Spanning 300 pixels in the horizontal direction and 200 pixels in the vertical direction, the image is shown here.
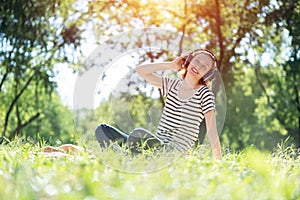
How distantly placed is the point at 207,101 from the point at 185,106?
0.17 meters

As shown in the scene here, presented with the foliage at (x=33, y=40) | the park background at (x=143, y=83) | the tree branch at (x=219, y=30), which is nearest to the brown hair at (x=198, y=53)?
the park background at (x=143, y=83)

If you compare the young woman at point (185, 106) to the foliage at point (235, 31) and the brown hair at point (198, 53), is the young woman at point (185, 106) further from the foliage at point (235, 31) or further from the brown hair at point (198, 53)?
the foliage at point (235, 31)

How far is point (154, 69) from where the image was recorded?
3.78 metres

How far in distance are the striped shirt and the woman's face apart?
99mm

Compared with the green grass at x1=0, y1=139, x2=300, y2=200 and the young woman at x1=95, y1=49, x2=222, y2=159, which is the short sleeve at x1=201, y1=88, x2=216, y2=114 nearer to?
the young woman at x1=95, y1=49, x2=222, y2=159

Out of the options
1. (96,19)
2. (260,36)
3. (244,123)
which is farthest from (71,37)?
(244,123)

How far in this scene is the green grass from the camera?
193cm

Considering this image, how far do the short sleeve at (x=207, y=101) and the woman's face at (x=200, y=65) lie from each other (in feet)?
0.39

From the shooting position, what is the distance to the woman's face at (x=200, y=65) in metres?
3.59

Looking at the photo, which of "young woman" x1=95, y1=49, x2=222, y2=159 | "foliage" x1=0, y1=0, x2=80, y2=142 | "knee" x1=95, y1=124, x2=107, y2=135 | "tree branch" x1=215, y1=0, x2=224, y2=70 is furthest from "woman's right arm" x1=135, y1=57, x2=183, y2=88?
"foliage" x1=0, y1=0, x2=80, y2=142

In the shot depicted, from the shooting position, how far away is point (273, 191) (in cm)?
209

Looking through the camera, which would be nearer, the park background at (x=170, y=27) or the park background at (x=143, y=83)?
the park background at (x=143, y=83)

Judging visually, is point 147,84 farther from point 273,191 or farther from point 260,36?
point 260,36

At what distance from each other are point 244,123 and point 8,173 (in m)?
11.3
